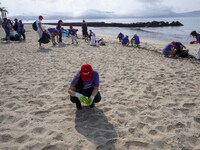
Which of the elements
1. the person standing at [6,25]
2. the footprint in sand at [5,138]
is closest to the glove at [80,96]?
the footprint in sand at [5,138]

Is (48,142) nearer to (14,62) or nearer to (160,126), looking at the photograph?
(160,126)

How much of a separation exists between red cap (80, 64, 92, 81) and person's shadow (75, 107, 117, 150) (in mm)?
704

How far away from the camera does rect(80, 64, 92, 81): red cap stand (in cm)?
380

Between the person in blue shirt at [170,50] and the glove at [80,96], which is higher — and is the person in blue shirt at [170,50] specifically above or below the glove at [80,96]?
above

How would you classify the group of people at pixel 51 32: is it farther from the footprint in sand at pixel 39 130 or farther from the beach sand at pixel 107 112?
the footprint in sand at pixel 39 130

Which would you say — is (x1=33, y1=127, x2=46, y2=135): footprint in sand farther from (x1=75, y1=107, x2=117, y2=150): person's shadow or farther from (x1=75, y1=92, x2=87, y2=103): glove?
(x1=75, y1=92, x2=87, y2=103): glove

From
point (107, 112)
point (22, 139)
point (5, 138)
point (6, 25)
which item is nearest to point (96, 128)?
point (107, 112)

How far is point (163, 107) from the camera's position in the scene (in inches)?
173

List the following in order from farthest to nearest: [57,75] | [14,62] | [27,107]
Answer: [14,62] → [57,75] → [27,107]

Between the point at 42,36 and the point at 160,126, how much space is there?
9.24m

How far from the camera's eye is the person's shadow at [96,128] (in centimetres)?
326

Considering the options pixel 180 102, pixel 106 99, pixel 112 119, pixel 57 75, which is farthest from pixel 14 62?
pixel 180 102

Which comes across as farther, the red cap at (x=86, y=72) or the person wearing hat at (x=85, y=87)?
the person wearing hat at (x=85, y=87)

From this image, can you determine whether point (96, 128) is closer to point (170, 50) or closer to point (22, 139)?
point (22, 139)
